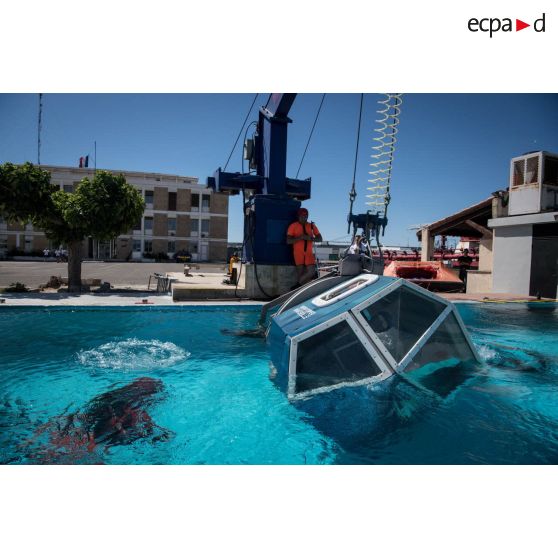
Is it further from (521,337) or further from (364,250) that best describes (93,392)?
(521,337)

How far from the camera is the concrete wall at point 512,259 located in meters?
15.2

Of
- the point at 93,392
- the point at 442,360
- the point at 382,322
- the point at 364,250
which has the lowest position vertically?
the point at 93,392

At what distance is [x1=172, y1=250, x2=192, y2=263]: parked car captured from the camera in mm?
48969

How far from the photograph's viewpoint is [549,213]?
14.3 metres

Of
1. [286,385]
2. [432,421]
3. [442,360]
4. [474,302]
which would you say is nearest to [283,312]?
[286,385]

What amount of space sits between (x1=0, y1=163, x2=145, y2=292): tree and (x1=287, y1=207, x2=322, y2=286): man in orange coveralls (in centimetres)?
550

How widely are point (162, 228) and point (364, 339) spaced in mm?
49544

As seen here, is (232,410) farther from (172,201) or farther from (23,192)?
(172,201)

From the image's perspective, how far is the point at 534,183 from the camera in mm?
15281

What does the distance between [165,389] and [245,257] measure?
7.44 m

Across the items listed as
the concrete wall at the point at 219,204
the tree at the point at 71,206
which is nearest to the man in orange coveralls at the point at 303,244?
the tree at the point at 71,206

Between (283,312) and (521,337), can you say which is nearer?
(283,312)

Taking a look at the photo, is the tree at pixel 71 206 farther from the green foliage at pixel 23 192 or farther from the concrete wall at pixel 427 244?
the concrete wall at pixel 427 244

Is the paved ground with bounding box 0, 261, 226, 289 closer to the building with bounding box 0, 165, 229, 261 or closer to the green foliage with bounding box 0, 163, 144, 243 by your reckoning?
the green foliage with bounding box 0, 163, 144, 243
